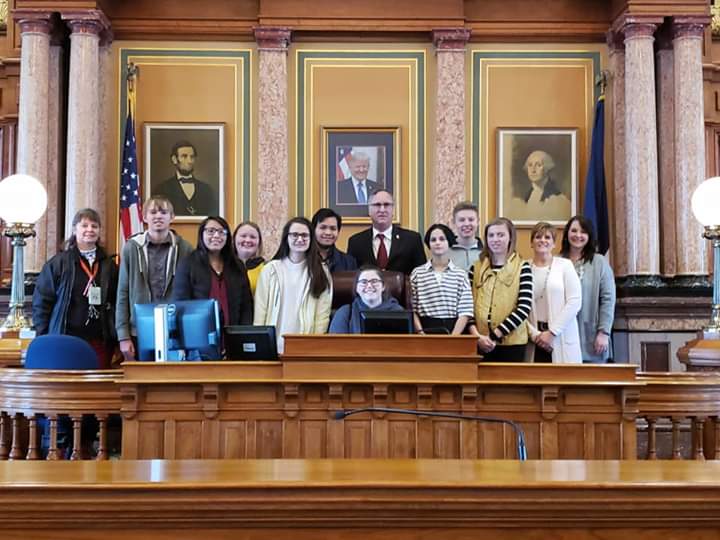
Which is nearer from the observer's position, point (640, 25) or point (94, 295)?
point (94, 295)

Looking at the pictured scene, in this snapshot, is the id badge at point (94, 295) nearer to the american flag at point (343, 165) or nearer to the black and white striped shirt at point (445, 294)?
the black and white striped shirt at point (445, 294)

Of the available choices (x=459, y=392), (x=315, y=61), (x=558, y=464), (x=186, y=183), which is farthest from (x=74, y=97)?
(x=558, y=464)

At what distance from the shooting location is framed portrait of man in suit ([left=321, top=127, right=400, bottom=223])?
9.14 m

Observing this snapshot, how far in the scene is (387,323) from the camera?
446 centimetres

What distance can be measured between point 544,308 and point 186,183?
469 centimetres

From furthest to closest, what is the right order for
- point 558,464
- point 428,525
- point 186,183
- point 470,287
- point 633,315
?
point 186,183
point 633,315
point 470,287
point 558,464
point 428,525

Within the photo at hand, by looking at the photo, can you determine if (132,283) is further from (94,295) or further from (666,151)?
(666,151)

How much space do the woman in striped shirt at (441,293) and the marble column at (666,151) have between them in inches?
168

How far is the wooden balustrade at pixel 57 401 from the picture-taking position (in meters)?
4.42

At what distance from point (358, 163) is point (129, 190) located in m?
2.33

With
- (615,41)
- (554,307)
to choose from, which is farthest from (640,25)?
(554,307)

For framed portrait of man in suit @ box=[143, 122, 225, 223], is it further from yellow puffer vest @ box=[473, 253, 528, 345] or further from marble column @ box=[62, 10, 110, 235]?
yellow puffer vest @ box=[473, 253, 528, 345]

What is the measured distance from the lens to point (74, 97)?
8.58 metres

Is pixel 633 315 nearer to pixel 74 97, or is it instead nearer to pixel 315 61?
pixel 315 61
